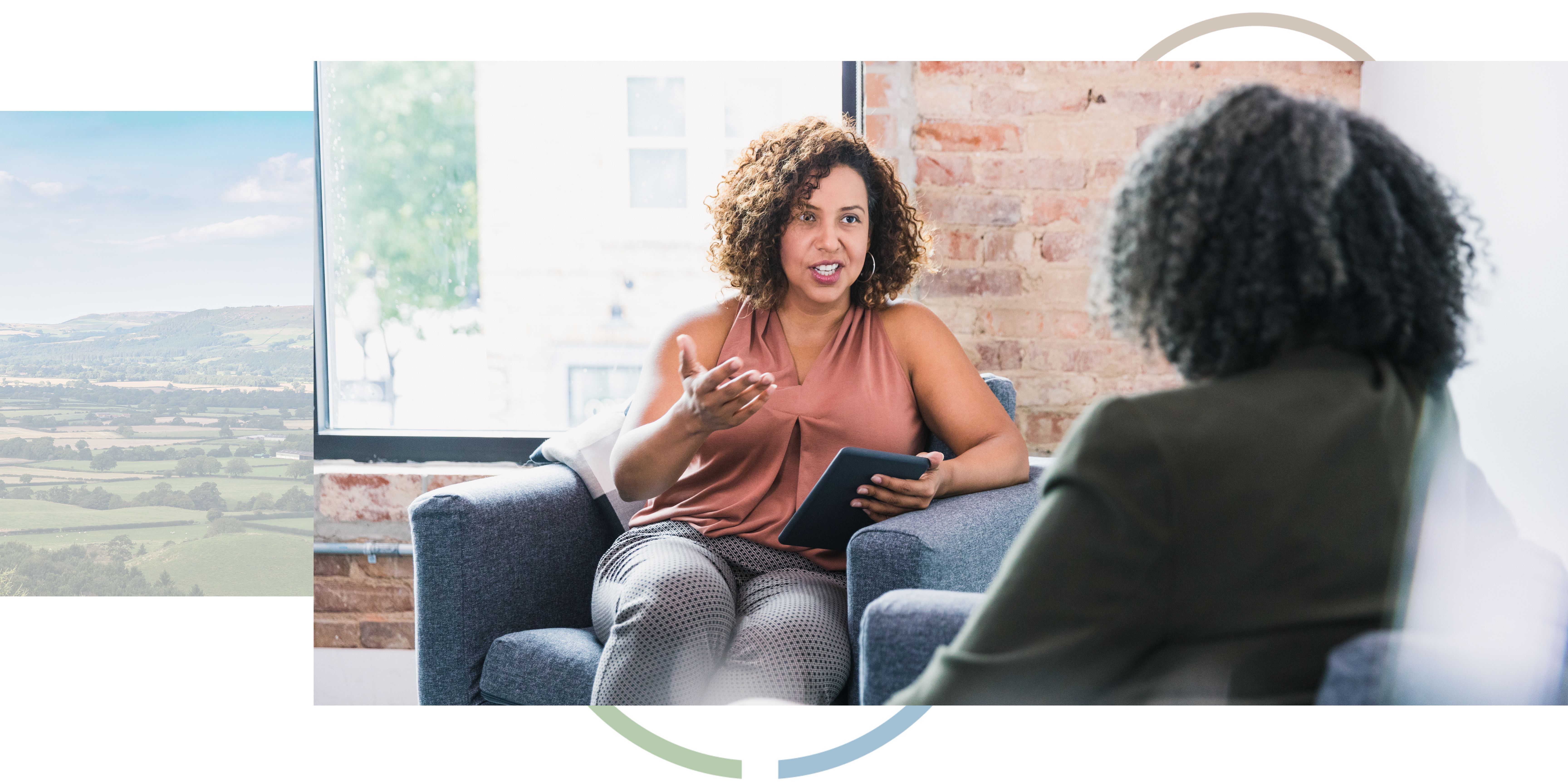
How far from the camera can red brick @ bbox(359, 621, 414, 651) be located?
1.64 m

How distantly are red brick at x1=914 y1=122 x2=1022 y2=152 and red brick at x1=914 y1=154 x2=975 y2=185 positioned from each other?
0.02m

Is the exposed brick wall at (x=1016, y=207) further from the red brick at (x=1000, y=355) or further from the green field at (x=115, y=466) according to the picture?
the green field at (x=115, y=466)

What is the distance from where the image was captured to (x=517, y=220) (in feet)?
6.19

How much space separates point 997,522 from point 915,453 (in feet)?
0.80

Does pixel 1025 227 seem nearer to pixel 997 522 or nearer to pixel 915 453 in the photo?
pixel 915 453

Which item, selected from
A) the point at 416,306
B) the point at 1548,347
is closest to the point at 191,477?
the point at 416,306

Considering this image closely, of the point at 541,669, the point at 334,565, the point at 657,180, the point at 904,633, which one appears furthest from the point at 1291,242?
the point at 334,565

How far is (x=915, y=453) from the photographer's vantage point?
4.80 feet

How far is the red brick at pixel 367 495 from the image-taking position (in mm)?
1957

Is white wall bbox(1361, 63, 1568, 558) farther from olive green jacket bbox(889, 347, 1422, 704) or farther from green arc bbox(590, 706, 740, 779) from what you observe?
green arc bbox(590, 706, 740, 779)

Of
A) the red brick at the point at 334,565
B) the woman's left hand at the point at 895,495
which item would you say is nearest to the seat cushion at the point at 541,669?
the woman's left hand at the point at 895,495
